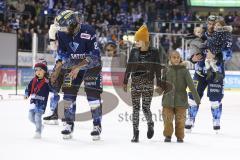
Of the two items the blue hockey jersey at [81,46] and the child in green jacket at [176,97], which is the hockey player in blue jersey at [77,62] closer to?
the blue hockey jersey at [81,46]

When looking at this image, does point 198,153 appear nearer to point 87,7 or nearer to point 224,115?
point 224,115

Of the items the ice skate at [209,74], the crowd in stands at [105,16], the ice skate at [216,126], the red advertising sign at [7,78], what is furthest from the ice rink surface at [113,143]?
the crowd in stands at [105,16]

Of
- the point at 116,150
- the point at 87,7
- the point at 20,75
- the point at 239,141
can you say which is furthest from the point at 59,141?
the point at 87,7

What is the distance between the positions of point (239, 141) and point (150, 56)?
66.3 inches

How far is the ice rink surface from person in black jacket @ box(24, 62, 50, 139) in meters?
0.25

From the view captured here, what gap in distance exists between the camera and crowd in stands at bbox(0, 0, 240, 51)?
902 inches

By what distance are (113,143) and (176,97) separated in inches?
42.5

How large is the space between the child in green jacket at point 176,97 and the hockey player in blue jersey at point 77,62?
0.90m

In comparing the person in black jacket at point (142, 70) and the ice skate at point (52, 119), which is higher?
the person in black jacket at point (142, 70)

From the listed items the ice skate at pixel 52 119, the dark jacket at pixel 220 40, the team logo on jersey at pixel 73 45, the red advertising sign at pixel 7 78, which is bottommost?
the red advertising sign at pixel 7 78

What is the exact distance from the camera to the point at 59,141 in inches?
282

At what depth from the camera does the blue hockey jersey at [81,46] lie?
7189 mm

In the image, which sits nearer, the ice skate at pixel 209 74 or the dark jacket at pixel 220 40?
the dark jacket at pixel 220 40

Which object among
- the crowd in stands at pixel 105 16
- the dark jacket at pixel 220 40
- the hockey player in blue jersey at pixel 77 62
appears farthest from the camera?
the crowd in stands at pixel 105 16
